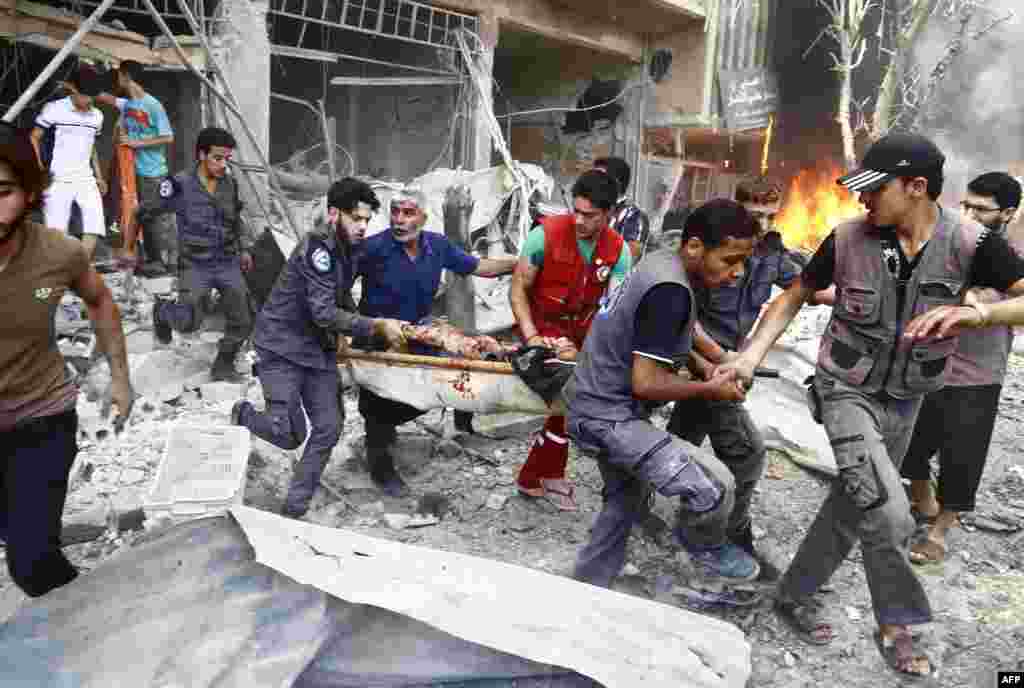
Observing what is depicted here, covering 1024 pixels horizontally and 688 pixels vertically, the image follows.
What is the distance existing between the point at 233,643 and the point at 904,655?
2583 millimetres

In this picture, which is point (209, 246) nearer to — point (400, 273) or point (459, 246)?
point (459, 246)

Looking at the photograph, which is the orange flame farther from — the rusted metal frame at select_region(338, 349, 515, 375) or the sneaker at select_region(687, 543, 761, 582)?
the sneaker at select_region(687, 543, 761, 582)

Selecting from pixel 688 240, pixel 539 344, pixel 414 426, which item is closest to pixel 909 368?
pixel 688 240

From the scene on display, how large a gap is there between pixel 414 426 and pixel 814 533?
9.57 ft

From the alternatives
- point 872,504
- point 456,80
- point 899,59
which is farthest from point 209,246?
point 899,59

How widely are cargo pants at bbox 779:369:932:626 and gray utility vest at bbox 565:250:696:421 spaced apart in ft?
2.27

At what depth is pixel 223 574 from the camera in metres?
1.77

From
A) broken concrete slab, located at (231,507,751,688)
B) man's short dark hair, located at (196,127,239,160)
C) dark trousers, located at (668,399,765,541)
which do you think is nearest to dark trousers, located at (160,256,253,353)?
man's short dark hair, located at (196,127,239,160)

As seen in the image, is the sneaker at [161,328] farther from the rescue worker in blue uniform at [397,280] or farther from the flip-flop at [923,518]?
the flip-flop at [923,518]

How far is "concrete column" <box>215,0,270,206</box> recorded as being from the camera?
290 inches

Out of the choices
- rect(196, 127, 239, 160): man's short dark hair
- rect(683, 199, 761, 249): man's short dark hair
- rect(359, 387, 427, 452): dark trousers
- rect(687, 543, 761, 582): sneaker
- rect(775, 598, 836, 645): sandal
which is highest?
rect(196, 127, 239, 160): man's short dark hair

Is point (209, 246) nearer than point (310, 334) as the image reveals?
No

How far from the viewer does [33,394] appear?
2.45 metres

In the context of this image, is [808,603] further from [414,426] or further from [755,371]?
[414,426]
